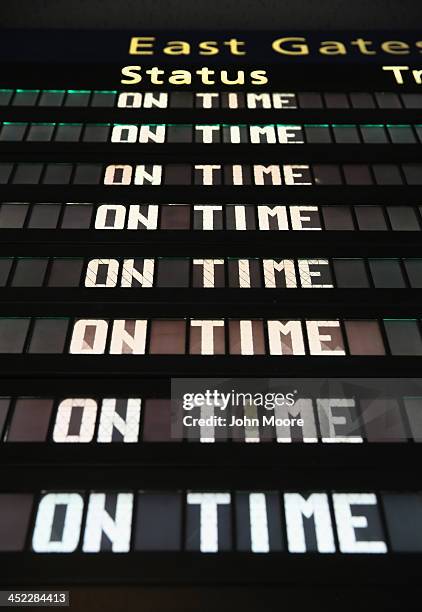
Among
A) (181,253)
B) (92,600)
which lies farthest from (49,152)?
(92,600)

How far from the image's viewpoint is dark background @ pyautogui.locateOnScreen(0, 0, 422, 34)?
36.1 meters

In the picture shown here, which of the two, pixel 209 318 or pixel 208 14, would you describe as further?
pixel 208 14

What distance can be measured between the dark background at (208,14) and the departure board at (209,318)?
5938mm

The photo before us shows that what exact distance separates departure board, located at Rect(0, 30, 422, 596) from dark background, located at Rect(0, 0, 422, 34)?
19.5ft

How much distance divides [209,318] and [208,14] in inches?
987

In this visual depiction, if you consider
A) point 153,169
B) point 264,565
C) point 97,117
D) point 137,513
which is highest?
point 97,117

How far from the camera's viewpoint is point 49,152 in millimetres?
26062

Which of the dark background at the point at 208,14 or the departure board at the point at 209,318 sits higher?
the dark background at the point at 208,14

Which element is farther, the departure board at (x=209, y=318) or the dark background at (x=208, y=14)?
the dark background at (x=208, y=14)

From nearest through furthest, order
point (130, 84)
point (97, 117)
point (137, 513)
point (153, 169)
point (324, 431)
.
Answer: point (137, 513) < point (324, 431) < point (153, 169) < point (97, 117) < point (130, 84)

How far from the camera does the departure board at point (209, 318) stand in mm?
15336

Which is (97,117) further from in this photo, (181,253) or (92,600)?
(92,600)

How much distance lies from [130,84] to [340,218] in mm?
13721

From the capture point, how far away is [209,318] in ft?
66.3
